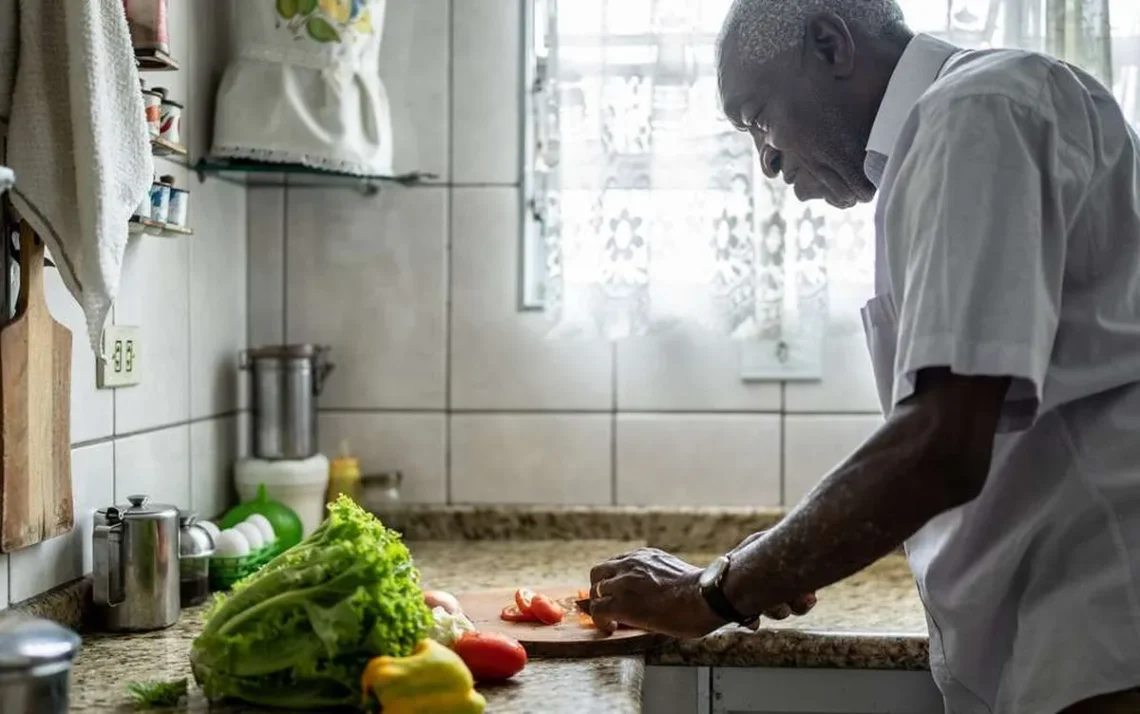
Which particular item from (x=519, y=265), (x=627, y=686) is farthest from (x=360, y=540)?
(x=519, y=265)

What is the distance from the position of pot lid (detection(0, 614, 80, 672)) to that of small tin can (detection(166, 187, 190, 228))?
2.48 feet

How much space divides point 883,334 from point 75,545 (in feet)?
3.35

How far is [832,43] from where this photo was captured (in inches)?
49.3

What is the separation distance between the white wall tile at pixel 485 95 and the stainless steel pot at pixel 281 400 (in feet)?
1.46

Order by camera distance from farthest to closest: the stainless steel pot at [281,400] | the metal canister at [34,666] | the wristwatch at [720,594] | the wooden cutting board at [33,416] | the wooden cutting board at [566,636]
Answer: the stainless steel pot at [281,400], the wooden cutting board at [566,636], the wooden cutting board at [33,416], the wristwatch at [720,594], the metal canister at [34,666]

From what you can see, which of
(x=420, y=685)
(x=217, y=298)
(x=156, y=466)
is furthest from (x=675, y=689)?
(x=217, y=298)

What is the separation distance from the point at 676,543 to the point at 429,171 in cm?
81

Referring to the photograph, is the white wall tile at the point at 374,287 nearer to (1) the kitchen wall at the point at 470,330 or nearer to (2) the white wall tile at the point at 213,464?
(1) the kitchen wall at the point at 470,330

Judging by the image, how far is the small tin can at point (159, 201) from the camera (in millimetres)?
1605

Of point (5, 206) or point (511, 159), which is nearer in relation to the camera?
point (5, 206)

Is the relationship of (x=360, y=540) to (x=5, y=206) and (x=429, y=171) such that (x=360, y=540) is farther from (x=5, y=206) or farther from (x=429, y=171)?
(x=429, y=171)

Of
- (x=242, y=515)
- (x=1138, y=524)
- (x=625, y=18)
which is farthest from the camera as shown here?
(x=625, y=18)

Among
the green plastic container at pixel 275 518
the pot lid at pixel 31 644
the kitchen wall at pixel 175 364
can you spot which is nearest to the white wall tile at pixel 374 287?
the kitchen wall at pixel 175 364

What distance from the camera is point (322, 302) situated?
7.32ft
